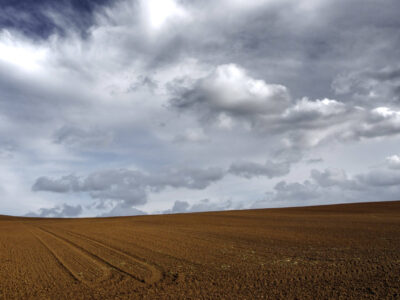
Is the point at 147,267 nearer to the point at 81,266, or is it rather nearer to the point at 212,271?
the point at 212,271

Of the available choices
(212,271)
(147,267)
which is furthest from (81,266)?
(212,271)

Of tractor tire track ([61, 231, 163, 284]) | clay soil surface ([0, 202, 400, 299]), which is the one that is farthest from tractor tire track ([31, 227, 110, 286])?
tractor tire track ([61, 231, 163, 284])

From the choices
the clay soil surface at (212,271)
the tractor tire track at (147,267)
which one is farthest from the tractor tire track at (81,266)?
the tractor tire track at (147,267)

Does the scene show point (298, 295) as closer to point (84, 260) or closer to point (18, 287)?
point (18, 287)

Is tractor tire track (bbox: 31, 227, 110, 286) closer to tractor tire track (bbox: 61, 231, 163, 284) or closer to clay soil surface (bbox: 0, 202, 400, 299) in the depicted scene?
clay soil surface (bbox: 0, 202, 400, 299)

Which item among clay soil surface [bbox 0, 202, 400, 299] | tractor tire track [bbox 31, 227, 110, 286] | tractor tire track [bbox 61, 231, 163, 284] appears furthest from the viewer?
tractor tire track [bbox 31, 227, 110, 286]

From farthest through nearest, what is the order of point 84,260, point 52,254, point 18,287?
point 52,254 < point 84,260 < point 18,287

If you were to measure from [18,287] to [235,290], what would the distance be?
7.37 metres

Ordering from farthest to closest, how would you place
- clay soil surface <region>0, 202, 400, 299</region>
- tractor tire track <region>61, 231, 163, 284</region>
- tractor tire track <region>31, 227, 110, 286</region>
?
tractor tire track <region>31, 227, 110, 286</region> → tractor tire track <region>61, 231, 163, 284</region> → clay soil surface <region>0, 202, 400, 299</region>

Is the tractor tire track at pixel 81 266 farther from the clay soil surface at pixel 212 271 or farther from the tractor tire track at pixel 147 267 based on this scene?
the tractor tire track at pixel 147 267

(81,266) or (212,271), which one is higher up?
(81,266)

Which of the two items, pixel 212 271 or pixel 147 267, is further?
pixel 147 267

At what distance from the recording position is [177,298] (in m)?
9.38

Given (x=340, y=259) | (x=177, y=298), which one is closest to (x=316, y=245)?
(x=340, y=259)
